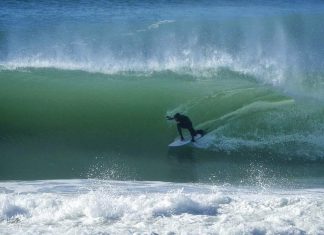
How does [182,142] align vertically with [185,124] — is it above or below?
below

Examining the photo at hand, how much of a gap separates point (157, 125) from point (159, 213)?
4.44 meters

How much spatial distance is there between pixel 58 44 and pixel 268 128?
7.13m

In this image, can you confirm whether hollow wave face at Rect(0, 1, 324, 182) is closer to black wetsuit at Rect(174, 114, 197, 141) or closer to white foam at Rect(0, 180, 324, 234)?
black wetsuit at Rect(174, 114, 197, 141)

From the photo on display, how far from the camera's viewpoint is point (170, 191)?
10.1m

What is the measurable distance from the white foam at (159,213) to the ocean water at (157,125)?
20 mm

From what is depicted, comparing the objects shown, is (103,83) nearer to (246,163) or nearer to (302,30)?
(246,163)

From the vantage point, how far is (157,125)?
43.1 ft

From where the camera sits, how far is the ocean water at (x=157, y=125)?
350 inches

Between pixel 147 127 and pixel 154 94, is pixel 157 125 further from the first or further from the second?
pixel 154 94

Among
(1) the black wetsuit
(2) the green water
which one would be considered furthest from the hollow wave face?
(1) the black wetsuit

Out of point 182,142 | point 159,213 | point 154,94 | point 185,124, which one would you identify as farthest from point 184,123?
point 159,213

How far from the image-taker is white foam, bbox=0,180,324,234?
329 inches

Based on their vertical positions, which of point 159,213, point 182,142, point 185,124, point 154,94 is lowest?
point 159,213

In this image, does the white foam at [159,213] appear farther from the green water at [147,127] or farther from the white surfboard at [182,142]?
the white surfboard at [182,142]
